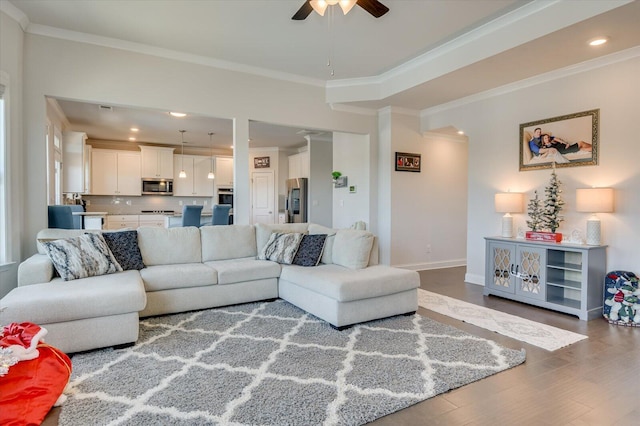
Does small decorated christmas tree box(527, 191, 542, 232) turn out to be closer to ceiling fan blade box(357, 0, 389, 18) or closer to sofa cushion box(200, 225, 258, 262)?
ceiling fan blade box(357, 0, 389, 18)

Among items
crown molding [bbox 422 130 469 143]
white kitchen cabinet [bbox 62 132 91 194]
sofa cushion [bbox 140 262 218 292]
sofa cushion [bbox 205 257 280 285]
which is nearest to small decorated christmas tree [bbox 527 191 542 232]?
crown molding [bbox 422 130 469 143]

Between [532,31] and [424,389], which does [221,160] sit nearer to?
[532,31]

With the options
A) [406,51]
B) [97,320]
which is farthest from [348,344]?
[406,51]

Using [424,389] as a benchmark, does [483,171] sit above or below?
above

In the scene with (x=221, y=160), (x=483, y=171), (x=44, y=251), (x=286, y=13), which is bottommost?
(x=44, y=251)

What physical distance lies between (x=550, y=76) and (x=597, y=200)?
162 centimetres

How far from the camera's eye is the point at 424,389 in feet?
7.13

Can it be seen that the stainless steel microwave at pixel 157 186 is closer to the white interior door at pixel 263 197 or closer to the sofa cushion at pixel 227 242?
the white interior door at pixel 263 197

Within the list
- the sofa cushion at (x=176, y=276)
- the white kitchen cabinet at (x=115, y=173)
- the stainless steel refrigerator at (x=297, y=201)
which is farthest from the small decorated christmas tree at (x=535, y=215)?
the white kitchen cabinet at (x=115, y=173)

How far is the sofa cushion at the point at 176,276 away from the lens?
3.49 m

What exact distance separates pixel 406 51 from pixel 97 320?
167 inches

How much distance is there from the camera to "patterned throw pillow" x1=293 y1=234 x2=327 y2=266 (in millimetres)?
4068

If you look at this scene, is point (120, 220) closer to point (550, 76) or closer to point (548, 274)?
point (548, 274)

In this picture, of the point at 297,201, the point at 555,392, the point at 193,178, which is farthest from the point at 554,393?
the point at 193,178
